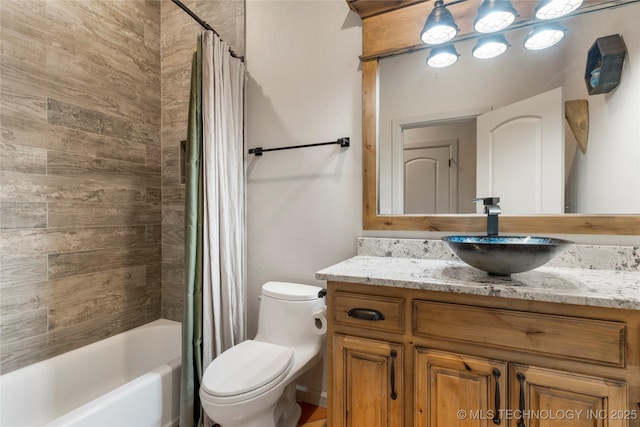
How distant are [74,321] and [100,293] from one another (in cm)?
19

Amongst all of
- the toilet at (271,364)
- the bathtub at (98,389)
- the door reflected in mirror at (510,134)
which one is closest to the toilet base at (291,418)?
the toilet at (271,364)

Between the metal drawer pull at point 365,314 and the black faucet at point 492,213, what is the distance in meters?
0.65

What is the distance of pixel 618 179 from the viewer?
120cm

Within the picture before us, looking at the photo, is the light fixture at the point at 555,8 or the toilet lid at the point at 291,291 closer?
the light fixture at the point at 555,8

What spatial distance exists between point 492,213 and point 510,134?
416 mm

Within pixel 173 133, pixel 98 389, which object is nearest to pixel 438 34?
pixel 173 133

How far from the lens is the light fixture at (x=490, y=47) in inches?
53.3

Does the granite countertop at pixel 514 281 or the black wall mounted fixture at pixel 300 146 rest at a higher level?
the black wall mounted fixture at pixel 300 146

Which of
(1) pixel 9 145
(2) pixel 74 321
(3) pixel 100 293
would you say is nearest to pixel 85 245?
(3) pixel 100 293

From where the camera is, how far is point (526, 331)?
86 centimetres

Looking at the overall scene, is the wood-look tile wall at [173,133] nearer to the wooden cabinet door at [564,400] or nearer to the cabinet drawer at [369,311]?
the cabinet drawer at [369,311]

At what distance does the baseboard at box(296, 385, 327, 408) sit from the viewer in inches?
68.4

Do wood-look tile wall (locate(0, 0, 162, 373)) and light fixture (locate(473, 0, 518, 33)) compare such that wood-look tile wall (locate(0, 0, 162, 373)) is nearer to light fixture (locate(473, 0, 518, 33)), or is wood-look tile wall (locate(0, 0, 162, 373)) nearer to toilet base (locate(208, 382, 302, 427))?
toilet base (locate(208, 382, 302, 427))

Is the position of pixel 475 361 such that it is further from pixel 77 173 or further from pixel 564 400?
pixel 77 173
